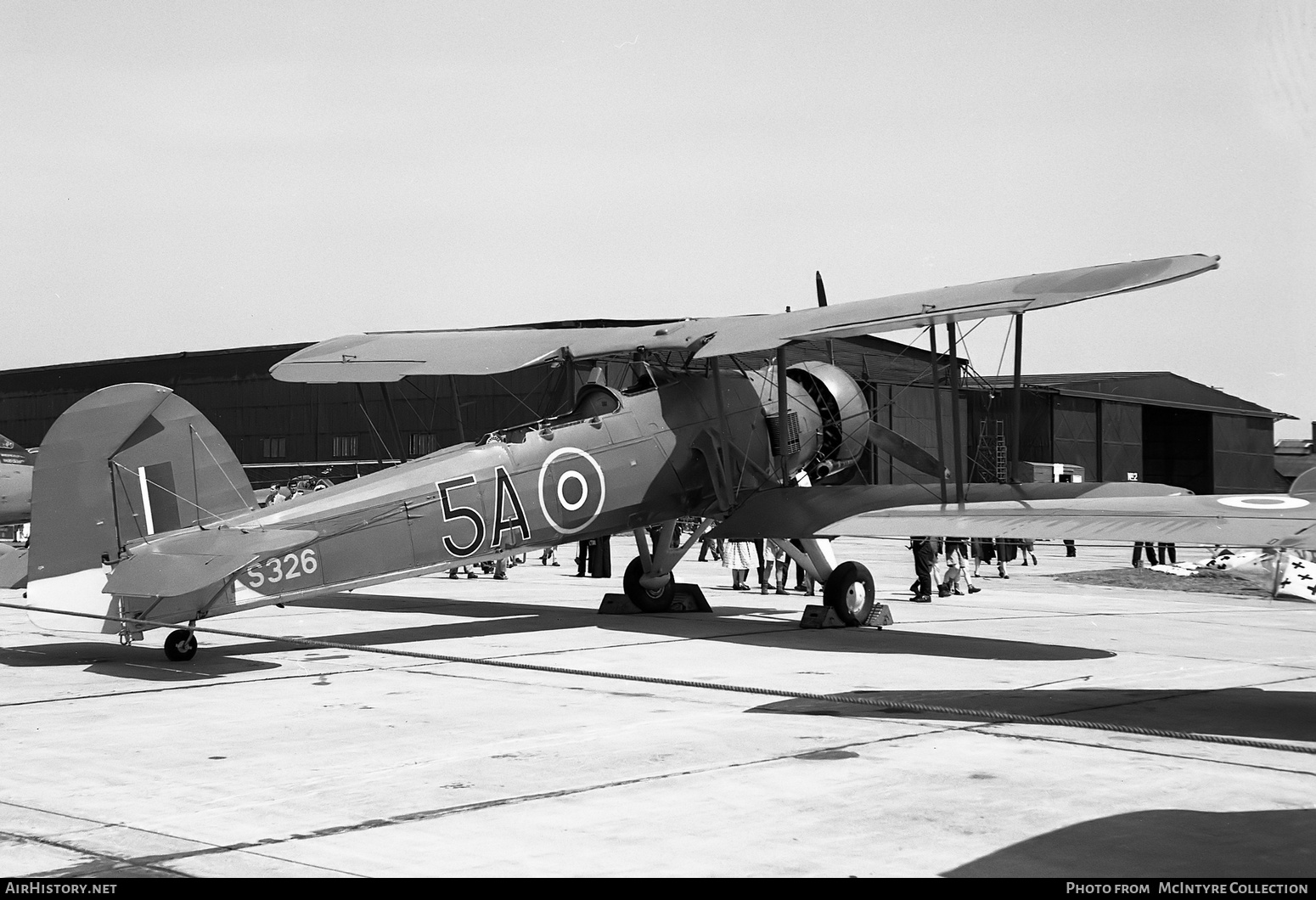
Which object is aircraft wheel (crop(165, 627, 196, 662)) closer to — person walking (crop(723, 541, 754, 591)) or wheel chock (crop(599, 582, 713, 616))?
wheel chock (crop(599, 582, 713, 616))

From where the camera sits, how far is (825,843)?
17.4 ft

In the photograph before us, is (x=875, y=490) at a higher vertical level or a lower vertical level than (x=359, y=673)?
higher

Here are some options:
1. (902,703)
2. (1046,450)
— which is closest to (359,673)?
(902,703)

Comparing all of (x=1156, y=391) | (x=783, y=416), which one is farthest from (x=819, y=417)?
(x=1156, y=391)

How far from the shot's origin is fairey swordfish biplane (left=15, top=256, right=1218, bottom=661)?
10398mm

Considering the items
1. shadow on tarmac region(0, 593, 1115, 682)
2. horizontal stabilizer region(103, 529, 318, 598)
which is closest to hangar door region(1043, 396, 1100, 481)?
shadow on tarmac region(0, 593, 1115, 682)

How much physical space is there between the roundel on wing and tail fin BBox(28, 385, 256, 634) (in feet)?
12.4

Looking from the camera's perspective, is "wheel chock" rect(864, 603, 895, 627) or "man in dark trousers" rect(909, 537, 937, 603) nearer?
"wheel chock" rect(864, 603, 895, 627)

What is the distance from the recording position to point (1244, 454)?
73.1 meters

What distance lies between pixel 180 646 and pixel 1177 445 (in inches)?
2680

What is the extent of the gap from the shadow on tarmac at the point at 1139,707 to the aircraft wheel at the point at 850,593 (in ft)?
16.4

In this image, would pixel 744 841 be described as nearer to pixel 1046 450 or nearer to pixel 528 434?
pixel 528 434

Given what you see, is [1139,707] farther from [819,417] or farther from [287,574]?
[819,417]

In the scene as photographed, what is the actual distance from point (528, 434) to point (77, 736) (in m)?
6.63
